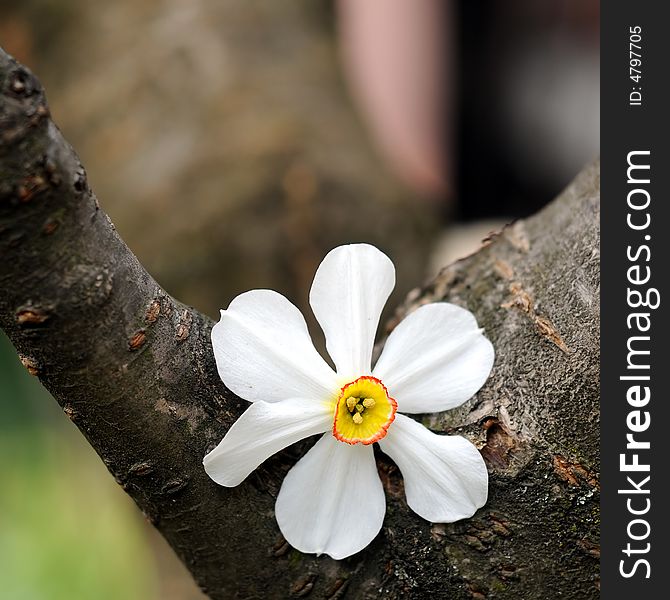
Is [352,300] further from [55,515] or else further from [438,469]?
[55,515]

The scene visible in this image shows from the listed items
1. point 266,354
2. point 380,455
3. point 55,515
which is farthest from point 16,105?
point 55,515

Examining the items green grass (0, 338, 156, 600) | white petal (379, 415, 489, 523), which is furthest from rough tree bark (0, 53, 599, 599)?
green grass (0, 338, 156, 600)

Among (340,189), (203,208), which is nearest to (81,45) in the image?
(203,208)

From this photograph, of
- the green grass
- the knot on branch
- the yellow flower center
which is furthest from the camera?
the green grass

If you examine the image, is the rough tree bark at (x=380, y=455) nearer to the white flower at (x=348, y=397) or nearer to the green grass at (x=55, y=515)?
the white flower at (x=348, y=397)

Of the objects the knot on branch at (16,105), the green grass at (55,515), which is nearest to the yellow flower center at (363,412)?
the knot on branch at (16,105)

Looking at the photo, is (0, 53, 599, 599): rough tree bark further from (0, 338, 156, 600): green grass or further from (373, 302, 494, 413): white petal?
(0, 338, 156, 600): green grass
